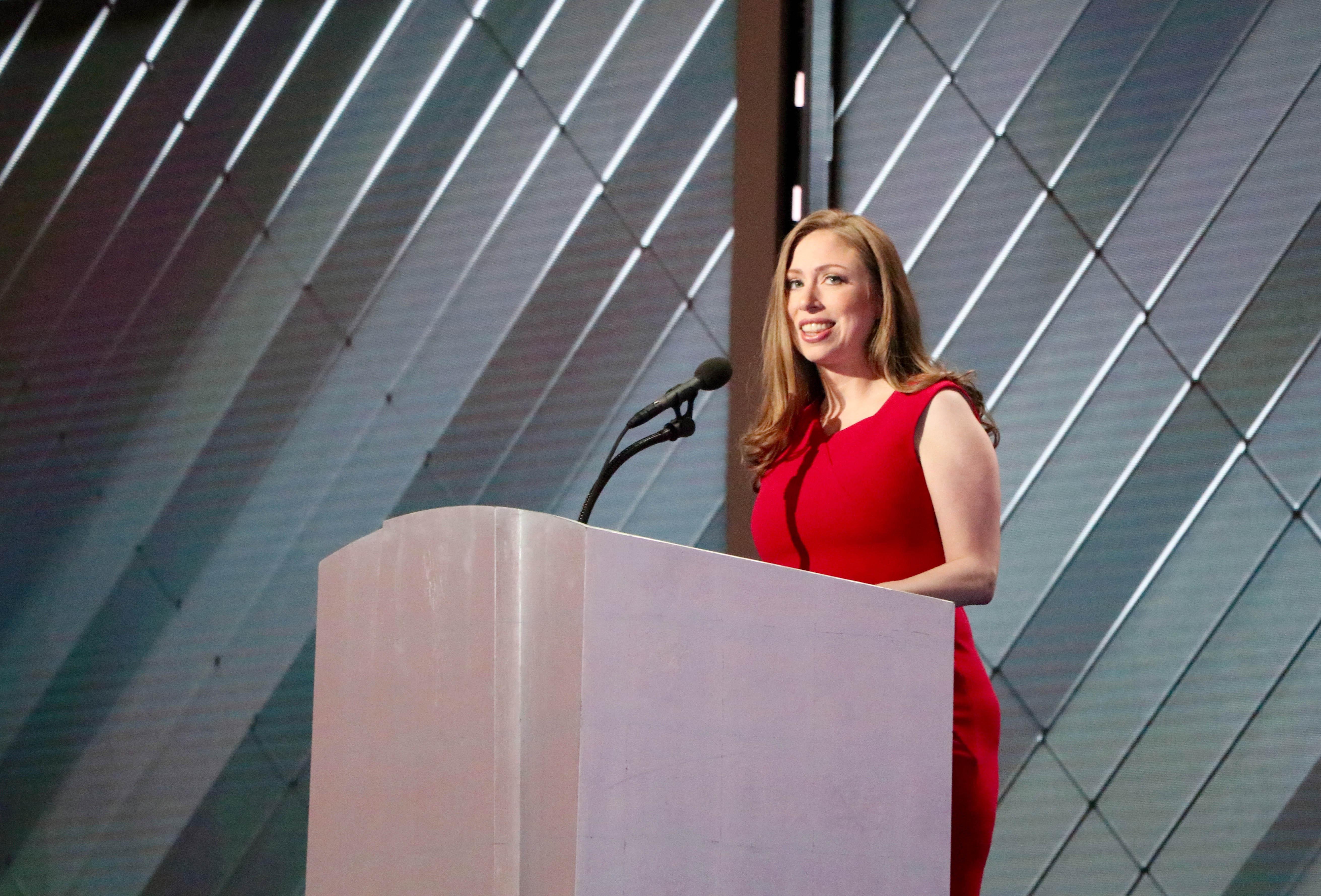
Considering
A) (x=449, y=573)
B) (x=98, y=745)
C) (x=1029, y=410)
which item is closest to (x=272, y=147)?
(x=98, y=745)

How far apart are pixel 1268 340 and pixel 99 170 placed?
2858 mm

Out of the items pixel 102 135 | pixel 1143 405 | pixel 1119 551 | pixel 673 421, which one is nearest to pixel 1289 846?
pixel 1119 551

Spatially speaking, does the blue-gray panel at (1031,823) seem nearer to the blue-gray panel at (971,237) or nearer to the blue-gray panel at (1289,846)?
the blue-gray panel at (1289,846)

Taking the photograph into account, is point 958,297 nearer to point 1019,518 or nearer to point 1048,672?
point 1019,518

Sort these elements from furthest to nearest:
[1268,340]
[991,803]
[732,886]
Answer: [1268,340]
[991,803]
[732,886]

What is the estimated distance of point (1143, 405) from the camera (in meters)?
2.88

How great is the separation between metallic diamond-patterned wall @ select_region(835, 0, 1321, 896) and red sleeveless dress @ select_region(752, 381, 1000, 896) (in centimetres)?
104

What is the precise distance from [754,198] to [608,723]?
6.86 feet

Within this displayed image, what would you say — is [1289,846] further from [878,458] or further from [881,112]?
[881,112]

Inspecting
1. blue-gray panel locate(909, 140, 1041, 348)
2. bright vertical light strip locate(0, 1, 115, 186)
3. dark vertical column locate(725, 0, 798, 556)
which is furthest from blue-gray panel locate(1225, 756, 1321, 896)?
bright vertical light strip locate(0, 1, 115, 186)

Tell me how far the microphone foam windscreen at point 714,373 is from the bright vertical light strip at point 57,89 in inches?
107

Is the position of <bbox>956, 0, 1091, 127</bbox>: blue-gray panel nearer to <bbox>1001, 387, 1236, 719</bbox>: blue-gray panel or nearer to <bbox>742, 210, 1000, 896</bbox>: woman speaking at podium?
<bbox>1001, 387, 1236, 719</bbox>: blue-gray panel

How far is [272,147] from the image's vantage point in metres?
3.62

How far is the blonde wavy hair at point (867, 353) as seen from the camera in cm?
202
